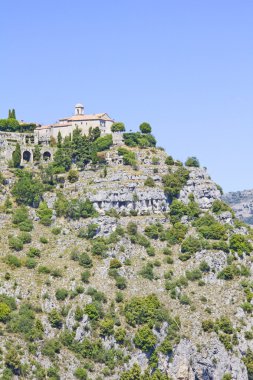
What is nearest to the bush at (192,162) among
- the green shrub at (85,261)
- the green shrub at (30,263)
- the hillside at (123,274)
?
the hillside at (123,274)

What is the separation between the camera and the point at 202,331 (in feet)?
442

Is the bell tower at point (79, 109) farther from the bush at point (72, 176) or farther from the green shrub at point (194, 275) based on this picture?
the green shrub at point (194, 275)

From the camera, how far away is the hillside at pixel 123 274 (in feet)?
417

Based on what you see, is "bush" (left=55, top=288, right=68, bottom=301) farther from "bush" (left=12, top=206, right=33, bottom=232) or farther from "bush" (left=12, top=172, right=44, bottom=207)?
"bush" (left=12, top=172, right=44, bottom=207)

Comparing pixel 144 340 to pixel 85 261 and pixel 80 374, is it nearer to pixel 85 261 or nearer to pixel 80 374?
pixel 80 374

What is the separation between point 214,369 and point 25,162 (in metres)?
57.8

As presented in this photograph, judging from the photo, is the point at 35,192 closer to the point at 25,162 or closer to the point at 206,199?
the point at 25,162

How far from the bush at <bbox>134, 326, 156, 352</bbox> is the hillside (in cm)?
19

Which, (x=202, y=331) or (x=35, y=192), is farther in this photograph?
(x=35, y=192)

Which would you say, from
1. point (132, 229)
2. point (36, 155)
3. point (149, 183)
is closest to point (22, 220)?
point (132, 229)

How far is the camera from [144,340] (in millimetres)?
129750

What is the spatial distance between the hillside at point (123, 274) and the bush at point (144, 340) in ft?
0.64

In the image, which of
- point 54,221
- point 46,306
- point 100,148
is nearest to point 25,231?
point 54,221

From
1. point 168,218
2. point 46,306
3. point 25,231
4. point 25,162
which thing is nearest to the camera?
point 46,306
